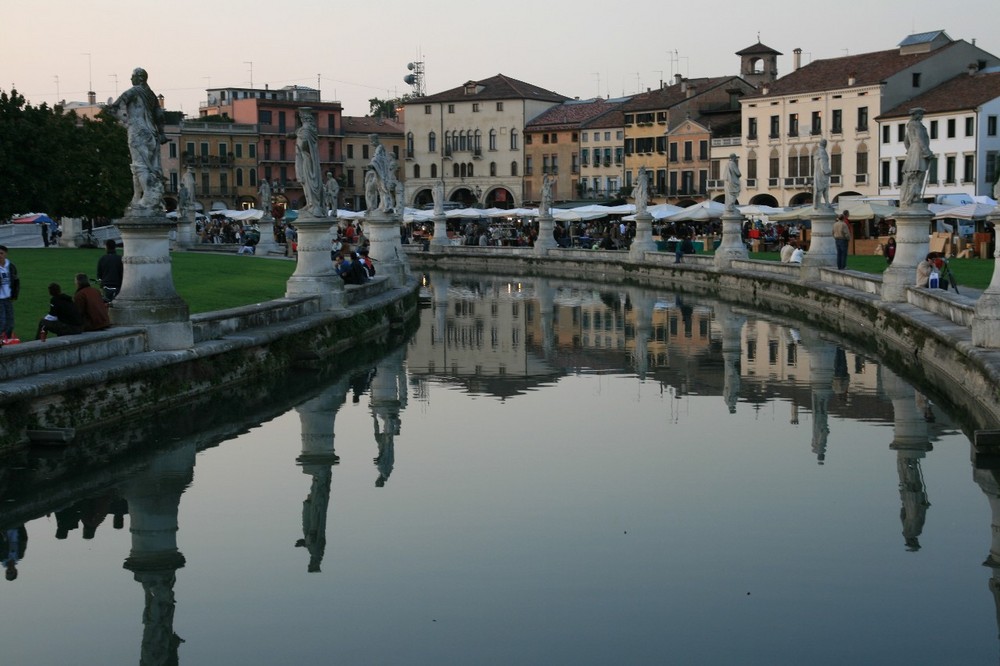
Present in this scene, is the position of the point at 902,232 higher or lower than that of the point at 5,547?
higher

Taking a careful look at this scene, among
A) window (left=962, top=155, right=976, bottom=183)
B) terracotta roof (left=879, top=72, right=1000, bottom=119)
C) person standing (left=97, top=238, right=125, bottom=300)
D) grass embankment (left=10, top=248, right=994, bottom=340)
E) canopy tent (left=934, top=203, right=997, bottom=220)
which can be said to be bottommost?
grass embankment (left=10, top=248, right=994, bottom=340)

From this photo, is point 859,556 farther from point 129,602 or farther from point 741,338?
point 741,338

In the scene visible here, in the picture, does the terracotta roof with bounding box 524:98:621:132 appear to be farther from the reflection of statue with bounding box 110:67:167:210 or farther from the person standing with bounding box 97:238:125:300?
the reflection of statue with bounding box 110:67:167:210

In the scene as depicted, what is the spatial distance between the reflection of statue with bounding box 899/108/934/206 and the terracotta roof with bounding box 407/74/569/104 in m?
82.0

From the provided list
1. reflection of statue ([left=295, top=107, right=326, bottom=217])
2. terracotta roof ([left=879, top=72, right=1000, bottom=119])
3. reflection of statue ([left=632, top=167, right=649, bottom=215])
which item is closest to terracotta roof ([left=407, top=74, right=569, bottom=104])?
terracotta roof ([left=879, top=72, right=1000, bottom=119])

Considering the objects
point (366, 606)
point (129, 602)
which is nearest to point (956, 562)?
point (366, 606)

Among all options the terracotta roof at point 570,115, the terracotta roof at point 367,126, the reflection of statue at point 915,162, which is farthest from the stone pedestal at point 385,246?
the terracotta roof at point 367,126

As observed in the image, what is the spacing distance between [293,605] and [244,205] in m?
101

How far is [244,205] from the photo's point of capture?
358 feet

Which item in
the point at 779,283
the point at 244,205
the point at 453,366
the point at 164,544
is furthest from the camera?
the point at 244,205

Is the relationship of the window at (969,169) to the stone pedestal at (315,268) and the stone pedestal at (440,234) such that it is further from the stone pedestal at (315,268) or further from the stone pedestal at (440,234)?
the stone pedestal at (315,268)

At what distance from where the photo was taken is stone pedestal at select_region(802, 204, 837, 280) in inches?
1410

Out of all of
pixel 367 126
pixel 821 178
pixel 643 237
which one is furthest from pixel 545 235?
pixel 367 126

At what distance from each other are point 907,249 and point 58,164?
118 feet
